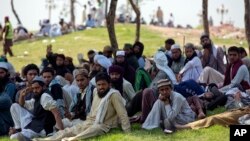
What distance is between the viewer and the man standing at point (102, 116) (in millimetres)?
8258

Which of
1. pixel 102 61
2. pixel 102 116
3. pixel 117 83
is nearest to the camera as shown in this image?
pixel 102 116

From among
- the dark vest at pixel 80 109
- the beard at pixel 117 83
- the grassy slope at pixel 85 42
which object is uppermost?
the beard at pixel 117 83

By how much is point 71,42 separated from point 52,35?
3817 millimetres

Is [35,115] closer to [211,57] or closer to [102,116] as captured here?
[102,116]

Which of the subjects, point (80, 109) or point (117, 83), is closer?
point (80, 109)

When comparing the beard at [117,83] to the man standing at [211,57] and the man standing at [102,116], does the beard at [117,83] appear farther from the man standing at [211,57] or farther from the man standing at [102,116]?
the man standing at [211,57]

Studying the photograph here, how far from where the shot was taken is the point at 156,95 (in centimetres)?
881

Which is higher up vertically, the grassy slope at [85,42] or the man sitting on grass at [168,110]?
the man sitting on grass at [168,110]

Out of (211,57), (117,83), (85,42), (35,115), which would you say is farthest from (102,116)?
(85,42)

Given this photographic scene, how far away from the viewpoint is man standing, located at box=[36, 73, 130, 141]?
826cm

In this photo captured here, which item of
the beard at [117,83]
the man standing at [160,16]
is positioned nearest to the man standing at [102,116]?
the beard at [117,83]

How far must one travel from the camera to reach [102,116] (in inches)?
328

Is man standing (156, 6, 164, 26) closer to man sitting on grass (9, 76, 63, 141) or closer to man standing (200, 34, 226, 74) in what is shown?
man standing (200, 34, 226, 74)

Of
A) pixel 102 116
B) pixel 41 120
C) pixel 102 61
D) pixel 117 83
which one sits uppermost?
pixel 102 61
